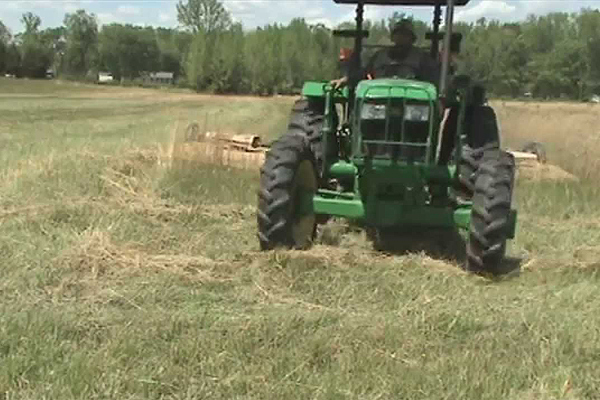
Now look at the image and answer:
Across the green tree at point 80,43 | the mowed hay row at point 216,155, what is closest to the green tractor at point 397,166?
the mowed hay row at point 216,155

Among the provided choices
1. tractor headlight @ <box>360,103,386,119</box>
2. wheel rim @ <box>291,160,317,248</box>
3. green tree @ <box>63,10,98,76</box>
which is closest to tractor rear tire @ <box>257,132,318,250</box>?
wheel rim @ <box>291,160,317,248</box>

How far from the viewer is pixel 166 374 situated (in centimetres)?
387

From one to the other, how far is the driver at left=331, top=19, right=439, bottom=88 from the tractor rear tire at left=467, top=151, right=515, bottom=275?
1207 millimetres

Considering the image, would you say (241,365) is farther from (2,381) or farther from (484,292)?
(484,292)

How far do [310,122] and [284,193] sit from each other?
1.43m

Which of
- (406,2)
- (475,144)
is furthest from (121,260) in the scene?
(406,2)

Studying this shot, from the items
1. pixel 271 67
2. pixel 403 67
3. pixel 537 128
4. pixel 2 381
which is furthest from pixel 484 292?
pixel 271 67

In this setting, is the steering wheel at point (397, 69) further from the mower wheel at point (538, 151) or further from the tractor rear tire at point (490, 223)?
the mower wheel at point (538, 151)

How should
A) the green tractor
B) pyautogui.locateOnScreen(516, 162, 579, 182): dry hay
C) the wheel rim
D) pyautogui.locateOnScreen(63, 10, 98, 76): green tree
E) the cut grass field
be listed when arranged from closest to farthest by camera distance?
the cut grass field → the green tractor → the wheel rim → pyautogui.locateOnScreen(516, 162, 579, 182): dry hay → pyautogui.locateOnScreen(63, 10, 98, 76): green tree

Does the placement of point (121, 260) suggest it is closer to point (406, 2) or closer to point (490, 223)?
point (490, 223)

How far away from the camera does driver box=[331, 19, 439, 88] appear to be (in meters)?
7.04

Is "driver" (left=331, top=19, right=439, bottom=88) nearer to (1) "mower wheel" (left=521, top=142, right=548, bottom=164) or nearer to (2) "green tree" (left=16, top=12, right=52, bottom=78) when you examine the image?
(1) "mower wheel" (left=521, top=142, right=548, bottom=164)

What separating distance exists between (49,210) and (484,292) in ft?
13.7

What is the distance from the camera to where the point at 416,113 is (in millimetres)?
6277
